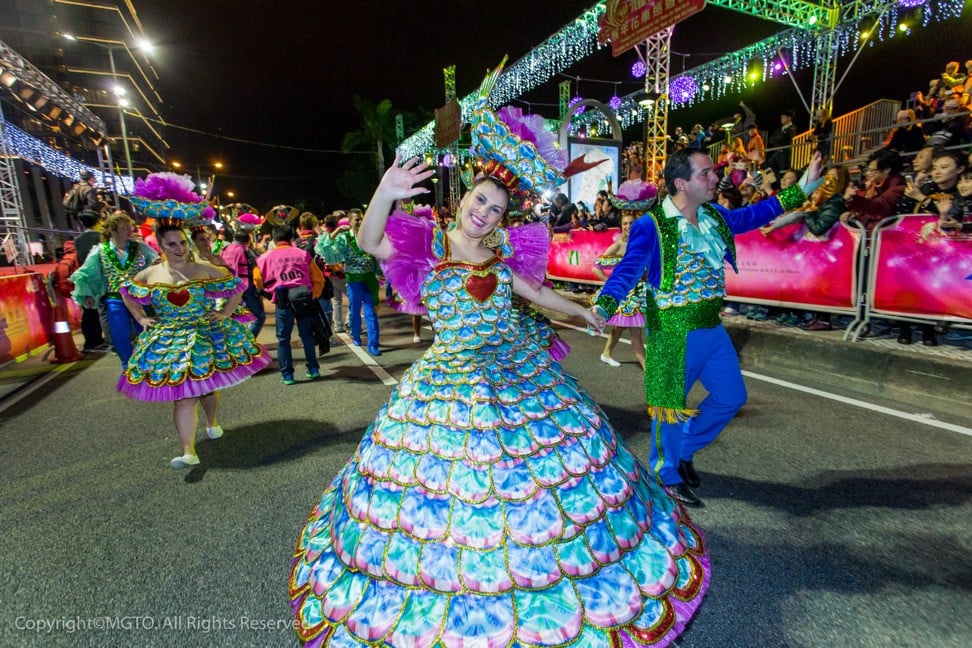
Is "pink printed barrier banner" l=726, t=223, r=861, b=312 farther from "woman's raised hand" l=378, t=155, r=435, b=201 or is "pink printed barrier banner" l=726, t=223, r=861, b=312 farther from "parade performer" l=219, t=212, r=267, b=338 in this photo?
"parade performer" l=219, t=212, r=267, b=338

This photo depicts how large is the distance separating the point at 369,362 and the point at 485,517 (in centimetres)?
583

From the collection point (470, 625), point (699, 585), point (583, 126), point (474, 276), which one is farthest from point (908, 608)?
point (583, 126)

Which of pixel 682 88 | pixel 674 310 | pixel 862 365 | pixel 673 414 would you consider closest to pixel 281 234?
pixel 674 310

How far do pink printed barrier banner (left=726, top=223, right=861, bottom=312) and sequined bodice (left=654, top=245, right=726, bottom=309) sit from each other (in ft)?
14.4

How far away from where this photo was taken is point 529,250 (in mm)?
2939

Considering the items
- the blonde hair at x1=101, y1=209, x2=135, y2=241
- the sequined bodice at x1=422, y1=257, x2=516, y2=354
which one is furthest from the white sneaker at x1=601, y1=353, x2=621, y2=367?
the blonde hair at x1=101, y1=209, x2=135, y2=241

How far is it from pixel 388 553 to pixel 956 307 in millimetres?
6412

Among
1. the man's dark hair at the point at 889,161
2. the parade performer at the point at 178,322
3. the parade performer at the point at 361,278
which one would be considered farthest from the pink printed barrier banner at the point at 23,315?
the man's dark hair at the point at 889,161

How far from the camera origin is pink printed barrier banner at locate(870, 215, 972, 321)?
16.8ft

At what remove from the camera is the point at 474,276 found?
243 cm

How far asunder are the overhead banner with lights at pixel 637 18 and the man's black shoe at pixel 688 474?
1128 centimetres

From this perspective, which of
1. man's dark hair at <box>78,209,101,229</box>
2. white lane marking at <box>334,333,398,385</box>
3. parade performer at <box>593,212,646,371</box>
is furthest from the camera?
man's dark hair at <box>78,209,101,229</box>

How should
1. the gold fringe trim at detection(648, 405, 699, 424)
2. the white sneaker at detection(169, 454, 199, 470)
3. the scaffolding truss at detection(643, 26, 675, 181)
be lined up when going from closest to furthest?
the gold fringe trim at detection(648, 405, 699, 424), the white sneaker at detection(169, 454, 199, 470), the scaffolding truss at detection(643, 26, 675, 181)

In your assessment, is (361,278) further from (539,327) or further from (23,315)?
(23,315)
